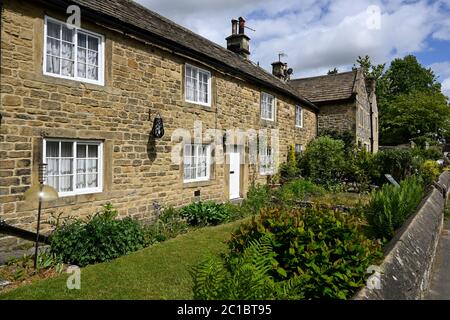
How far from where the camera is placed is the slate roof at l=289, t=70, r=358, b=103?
24.4 metres

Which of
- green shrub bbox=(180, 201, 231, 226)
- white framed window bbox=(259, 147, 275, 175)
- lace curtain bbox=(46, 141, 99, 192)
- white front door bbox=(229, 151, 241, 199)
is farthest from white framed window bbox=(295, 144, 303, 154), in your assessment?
lace curtain bbox=(46, 141, 99, 192)

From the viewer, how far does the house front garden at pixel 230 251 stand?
3398mm

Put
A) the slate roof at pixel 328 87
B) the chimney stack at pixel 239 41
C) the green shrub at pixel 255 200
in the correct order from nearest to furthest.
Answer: the green shrub at pixel 255 200 → the chimney stack at pixel 239 41 → the slate roof at pixel 328 87

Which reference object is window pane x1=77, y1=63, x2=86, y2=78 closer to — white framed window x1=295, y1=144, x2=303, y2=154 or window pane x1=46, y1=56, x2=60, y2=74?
window pane x1=46, y1=56, x2=60, y2=74

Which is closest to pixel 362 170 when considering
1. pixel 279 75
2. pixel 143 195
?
pixel 279 75

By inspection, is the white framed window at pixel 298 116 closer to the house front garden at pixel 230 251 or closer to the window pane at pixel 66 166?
the house front garden at pixel 230 251

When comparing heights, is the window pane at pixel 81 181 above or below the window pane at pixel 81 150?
below

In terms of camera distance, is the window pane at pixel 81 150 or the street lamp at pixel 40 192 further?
the window pane at pixel 81 150

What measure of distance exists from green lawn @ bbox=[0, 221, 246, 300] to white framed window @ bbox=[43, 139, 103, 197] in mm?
2423

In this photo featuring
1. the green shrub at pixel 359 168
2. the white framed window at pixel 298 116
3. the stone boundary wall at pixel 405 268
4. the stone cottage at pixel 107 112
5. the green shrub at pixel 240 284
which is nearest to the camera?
the green shrub at pixel 240 284

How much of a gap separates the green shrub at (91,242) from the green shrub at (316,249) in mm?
3198

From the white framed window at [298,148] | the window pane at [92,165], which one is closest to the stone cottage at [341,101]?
the white framed window at [298,148]
